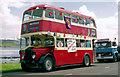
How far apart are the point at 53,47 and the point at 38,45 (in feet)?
4.42

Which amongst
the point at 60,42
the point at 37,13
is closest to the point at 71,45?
the point at 60,42

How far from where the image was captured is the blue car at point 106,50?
A: 68.9 feet

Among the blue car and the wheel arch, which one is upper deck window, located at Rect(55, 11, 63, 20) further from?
the blue car

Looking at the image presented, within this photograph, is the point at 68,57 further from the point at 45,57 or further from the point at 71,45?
the point at 45,57

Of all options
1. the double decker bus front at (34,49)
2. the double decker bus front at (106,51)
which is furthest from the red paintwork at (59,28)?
the double decker bus front at (106,51)

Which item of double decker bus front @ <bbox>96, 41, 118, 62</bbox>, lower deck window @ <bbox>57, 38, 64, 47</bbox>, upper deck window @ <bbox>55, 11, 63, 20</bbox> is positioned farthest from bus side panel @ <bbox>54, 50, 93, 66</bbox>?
double decker bus front @ <bbox>96, 41, 118, 62</bbox>

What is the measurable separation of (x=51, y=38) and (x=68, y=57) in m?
2.23

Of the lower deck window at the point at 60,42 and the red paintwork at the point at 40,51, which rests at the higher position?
the lower deck window at the point at 60,42

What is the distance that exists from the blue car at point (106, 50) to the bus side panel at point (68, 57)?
4.85 m

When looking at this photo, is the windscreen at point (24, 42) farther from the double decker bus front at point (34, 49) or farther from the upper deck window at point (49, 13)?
the upper deck window at point (49, 13)

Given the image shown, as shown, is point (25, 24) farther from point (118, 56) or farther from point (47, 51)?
point (118, 56)

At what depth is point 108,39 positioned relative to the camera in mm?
21719

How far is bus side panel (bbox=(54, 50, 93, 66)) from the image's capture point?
13.6 metres

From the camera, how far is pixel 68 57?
14.7 metres
